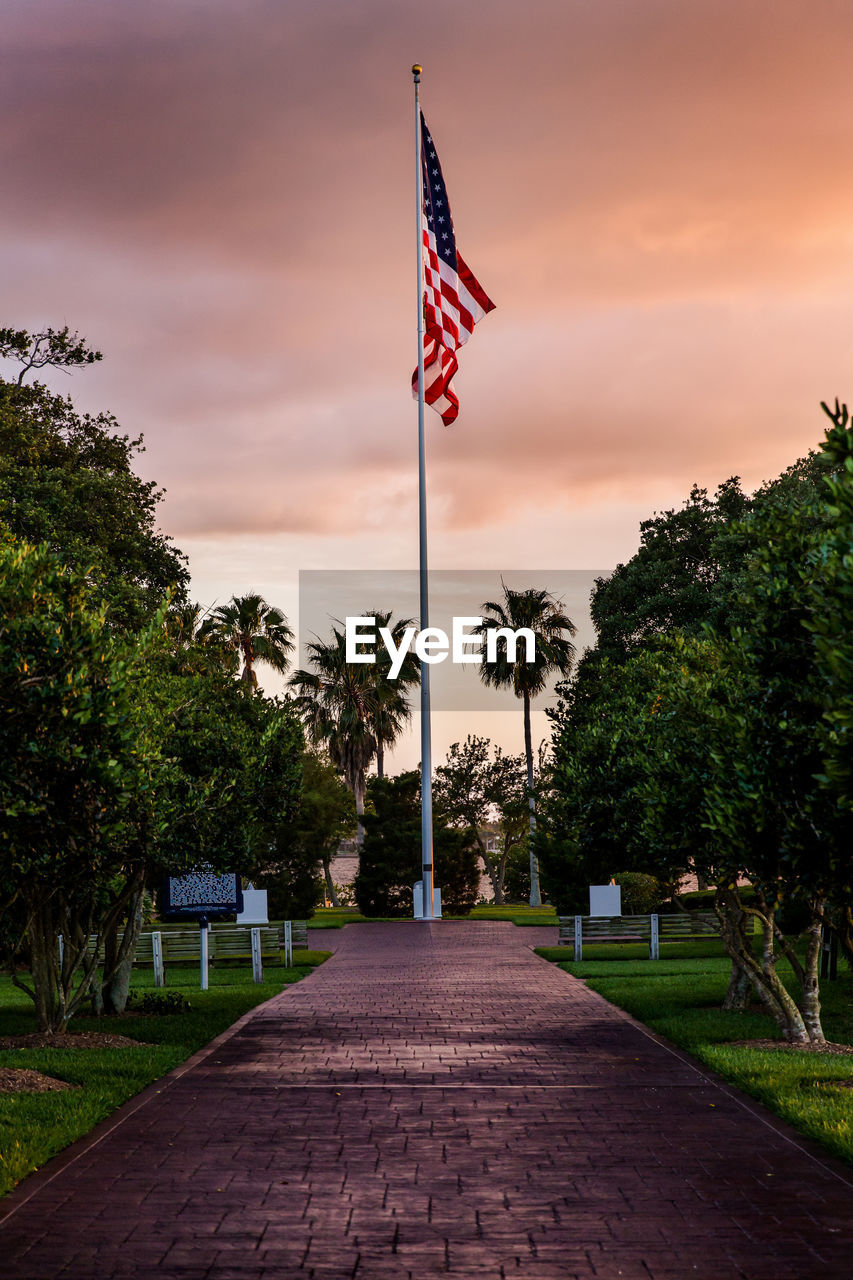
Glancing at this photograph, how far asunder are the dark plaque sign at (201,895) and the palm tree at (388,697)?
129 ft

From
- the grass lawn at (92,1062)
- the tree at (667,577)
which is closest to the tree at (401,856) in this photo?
the tree at (667,577)

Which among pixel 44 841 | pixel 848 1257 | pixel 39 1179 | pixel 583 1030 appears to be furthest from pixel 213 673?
pixel 848 1257

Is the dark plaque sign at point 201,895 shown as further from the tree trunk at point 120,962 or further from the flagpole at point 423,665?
the flagpole at point 423,665

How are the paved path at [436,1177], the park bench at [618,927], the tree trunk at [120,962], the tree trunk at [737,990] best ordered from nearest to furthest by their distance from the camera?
the paved path at [436,1177]
the tree trunk at [120,962]
the tree trunk at [737,990]
the park bench at [618,927]

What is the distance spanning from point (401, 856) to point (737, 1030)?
117ft

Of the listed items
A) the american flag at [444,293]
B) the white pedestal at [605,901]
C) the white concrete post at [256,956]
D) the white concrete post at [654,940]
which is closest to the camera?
the white concrete post at [256,956]

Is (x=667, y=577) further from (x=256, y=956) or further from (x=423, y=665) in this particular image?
(x=256, y=956)

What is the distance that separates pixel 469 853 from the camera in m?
51.9

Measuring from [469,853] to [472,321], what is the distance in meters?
22.9

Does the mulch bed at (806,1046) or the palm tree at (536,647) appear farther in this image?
the palm tree at (536,647)

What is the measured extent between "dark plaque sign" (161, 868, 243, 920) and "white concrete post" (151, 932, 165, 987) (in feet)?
13.1

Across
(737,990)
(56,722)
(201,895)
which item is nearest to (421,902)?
(201,895)

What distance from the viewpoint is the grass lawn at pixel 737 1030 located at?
10203 mm

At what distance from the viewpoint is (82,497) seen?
38.2 meters
